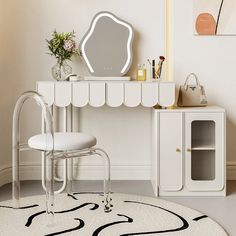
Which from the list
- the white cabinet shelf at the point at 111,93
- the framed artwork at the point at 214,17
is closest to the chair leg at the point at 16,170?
the white cabinet shelf at the point at 111,93

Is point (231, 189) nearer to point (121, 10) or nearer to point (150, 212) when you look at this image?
point (150, 212)

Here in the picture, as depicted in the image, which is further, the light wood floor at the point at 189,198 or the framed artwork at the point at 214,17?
the framed artwork at the point at 214,17

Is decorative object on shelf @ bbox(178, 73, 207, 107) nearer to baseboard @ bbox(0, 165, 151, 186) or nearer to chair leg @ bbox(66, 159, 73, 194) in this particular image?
baseboard @ bbox(0, 165, 151, 186)

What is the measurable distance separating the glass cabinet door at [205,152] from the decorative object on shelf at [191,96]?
0.18m

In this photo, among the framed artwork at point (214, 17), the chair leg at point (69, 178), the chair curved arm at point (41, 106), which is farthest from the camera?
the framed artwork at point (214, 17)

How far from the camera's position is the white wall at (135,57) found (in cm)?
340

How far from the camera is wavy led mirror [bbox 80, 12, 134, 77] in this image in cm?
340

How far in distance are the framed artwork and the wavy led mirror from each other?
21.2 inches

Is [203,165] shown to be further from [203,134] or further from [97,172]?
[97,172]

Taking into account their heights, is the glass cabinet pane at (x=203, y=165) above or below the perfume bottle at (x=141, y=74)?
below

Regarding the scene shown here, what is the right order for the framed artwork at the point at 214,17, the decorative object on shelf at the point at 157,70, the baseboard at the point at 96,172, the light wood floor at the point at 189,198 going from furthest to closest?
the baseboard at the point at 96,172
the framed artwork at the point at 214,17
the decorative object on shelf at the point at 157,70
the light wood floor at the point at 189,198

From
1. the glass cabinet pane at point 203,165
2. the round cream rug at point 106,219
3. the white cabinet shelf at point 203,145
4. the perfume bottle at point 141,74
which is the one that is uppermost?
the perfume bottle at point 141,74

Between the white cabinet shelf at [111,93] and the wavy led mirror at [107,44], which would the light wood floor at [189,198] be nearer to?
the white cabinet shelf at [111,93]

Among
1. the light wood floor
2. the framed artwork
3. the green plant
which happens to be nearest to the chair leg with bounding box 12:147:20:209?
the light wood floor
